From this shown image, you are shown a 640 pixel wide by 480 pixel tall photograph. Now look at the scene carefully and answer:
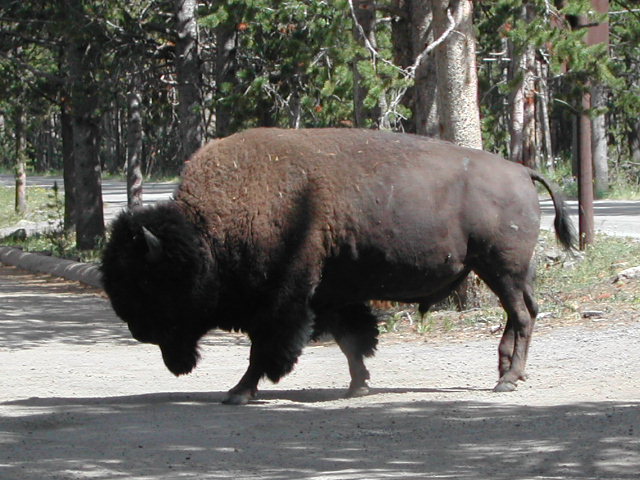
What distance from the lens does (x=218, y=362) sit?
1030 cm

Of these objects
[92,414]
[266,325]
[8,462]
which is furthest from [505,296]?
[8,462]

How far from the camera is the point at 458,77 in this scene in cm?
1178

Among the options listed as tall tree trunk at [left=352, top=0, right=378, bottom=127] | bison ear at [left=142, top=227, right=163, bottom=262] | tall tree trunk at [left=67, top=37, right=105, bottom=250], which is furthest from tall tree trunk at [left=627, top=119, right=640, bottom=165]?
bison ear at [left=142, top=227, right=163, bottom=262]

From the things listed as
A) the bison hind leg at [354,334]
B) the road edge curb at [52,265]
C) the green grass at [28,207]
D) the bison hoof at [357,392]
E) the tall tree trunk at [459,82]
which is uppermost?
the tall tree trunk at [459,82]

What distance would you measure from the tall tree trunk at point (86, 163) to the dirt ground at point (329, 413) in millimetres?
8207

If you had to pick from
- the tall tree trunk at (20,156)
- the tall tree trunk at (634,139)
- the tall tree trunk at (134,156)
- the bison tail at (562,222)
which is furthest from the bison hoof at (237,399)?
the tall tree trunk at (634,139)

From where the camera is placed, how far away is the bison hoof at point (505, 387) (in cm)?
805

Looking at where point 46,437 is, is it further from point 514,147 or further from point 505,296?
point 514,147

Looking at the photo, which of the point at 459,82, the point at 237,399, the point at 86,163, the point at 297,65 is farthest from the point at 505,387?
the point at 86,163

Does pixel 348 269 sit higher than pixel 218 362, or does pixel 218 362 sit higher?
pixel 348 269

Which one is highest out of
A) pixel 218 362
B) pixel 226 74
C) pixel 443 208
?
pixel 226 74

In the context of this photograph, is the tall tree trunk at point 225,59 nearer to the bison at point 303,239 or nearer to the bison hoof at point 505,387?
the bison at point 303,239

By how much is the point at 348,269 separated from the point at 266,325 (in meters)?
0.69

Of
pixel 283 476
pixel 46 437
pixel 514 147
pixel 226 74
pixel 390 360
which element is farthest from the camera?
pixel 514 147
